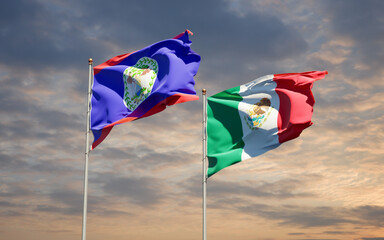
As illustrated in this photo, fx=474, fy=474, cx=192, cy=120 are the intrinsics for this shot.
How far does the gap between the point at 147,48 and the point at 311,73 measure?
9.80 meters

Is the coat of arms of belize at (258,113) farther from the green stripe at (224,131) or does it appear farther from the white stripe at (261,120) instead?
the green stripe at (224,131)

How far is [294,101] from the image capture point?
90.9 feet

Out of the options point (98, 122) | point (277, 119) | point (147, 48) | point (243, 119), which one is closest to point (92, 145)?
point (98, 122)

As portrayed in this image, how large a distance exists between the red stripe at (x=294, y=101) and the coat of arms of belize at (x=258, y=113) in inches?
29.9

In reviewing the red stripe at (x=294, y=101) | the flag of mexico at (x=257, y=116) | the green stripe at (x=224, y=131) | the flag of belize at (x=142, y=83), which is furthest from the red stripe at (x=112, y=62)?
the red stripe at (x=294, y=101)

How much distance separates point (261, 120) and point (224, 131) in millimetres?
2261

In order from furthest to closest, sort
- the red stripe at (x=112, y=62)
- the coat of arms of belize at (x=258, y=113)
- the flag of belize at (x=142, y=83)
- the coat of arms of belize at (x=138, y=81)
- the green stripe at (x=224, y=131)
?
the red stripe at (x=112, y=62) → the coat of arms of belize at (x=258, y=113) → the green stripe at (x=224, y=131) → the coat of arms of belize at (x=138, y=81) → the flag of belize at (x=142, y=83)

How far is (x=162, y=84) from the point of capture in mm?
26656

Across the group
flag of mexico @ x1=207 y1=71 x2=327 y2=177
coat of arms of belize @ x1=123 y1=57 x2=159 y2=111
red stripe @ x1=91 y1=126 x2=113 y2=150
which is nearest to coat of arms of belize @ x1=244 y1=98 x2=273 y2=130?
flag of mexico @ x1=207 y1=71 x2=327 y2=177

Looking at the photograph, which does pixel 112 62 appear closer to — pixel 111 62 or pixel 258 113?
pixel 111 62

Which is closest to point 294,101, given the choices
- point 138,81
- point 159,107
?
point 159,107

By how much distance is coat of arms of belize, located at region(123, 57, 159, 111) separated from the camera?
27.0 metres

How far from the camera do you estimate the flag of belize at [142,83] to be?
2656 centimetres

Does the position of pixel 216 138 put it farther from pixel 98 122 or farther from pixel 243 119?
pixel 98 122
